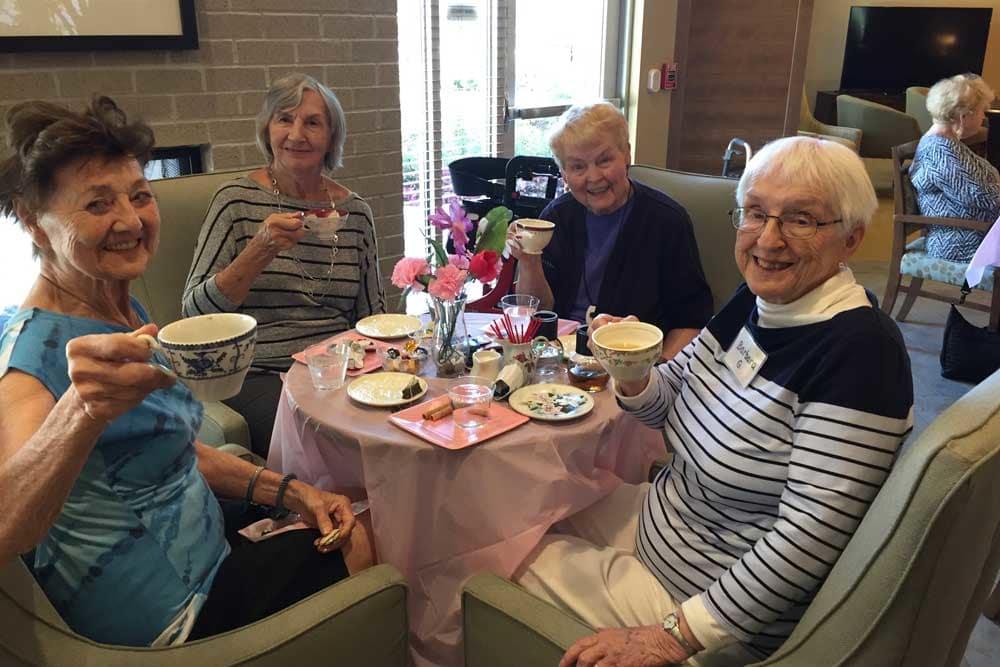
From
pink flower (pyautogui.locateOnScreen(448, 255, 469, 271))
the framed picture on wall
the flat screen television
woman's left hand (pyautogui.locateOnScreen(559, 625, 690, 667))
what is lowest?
woman's left hand (pyautogui.locateOnScreen(559, 625, 690, 667))

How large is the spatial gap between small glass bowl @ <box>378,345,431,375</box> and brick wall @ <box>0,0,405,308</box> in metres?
1.31

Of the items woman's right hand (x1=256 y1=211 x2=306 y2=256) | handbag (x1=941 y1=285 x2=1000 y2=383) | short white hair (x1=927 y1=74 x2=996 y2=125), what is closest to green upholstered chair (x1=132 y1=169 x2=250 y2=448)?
woman's right hand (x1=256 y1=211 x2=306 y2=256)

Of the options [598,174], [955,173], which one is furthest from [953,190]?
[598,174]

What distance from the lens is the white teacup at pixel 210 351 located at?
3.56ft

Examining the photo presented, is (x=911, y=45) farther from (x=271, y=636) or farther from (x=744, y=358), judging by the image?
(x=271, y=636)

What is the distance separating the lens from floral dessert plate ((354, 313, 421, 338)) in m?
2.04

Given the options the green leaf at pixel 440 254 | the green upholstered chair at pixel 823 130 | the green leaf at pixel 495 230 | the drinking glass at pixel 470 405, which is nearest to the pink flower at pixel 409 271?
Result: the green leaf at pixel 440 254

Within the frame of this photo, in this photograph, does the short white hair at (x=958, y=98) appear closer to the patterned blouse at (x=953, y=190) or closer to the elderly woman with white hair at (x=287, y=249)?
the patterned blouse at (x=953, y=190)

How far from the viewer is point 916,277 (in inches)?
162

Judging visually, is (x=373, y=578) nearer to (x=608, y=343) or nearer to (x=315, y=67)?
(x=608, y=343)

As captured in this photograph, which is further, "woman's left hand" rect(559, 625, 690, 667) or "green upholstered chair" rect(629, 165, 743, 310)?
"green upholstered chair" rect(629, 165, 743, 310)

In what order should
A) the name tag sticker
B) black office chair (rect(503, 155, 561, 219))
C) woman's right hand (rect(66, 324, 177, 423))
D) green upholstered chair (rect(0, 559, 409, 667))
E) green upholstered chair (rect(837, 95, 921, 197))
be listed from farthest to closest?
green upholstered chair (rect(837, 95, 921, 197)) → black office chair (rect(503, 155, 561, 219)) → the name tag sticker → green upholstered chair (rect(0, 559, 409, 667)) → woman's right hand (rect(66, 324, 177, 423))

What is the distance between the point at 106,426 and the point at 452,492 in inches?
26.3

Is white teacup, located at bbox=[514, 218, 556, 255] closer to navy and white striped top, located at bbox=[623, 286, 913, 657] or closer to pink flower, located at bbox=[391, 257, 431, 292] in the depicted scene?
pink flower, located at bbox=[391, 257, 431, 292]
